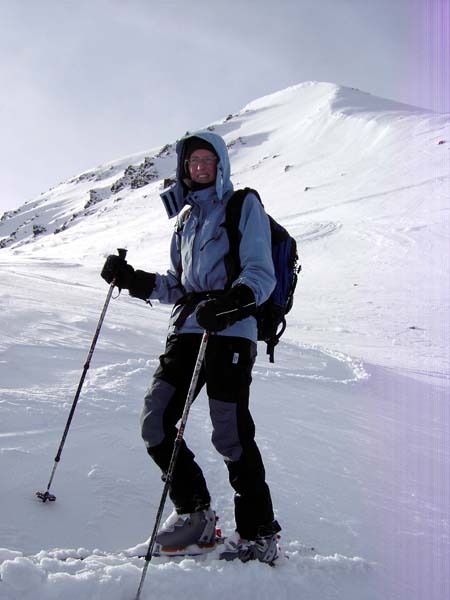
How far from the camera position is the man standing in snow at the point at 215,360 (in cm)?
233

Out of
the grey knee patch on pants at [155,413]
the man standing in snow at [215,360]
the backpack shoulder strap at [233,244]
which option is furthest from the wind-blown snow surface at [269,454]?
the backpack shoulder strap at [233,244]

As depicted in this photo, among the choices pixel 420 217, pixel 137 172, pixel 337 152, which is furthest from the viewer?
pixel 137 172

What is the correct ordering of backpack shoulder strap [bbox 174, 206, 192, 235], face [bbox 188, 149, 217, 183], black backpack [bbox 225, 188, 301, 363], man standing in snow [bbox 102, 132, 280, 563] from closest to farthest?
man standing in snow [bbox 102, 132, 280, 563] < black backpack [bbox 225, 188, 301, 363] < face [bbox 188, 149, 217, 183] < backpack shoulder strap [bbox 174, 206, 192, 235]

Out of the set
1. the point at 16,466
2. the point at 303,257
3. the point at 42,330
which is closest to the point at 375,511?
the point at 16,466

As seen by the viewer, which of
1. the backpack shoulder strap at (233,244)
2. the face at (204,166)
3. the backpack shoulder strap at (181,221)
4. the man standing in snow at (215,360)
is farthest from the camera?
the backpack shoulder strap at (181,221)

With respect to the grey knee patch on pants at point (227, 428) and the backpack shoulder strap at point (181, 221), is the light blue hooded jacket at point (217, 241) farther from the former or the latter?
the grey knee patch on pants at point (227, 428)

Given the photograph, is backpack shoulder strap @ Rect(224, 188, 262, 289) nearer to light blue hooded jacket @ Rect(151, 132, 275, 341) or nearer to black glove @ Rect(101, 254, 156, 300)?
light blue hooded jacket @ Rect(151, 132, 275, 341)

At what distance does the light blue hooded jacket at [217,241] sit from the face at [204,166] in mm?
66

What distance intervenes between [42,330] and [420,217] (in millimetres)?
20275

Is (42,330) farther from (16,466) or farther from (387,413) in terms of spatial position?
(387,413)

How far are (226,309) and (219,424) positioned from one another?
59cm

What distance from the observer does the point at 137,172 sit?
6981cm

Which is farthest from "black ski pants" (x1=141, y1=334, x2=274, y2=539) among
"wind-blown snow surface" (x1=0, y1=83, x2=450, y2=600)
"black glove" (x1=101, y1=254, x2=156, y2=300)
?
"black glove" (x1=101, y1=254, x2=156, y2=300)

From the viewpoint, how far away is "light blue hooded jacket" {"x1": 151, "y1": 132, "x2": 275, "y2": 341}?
234cm
